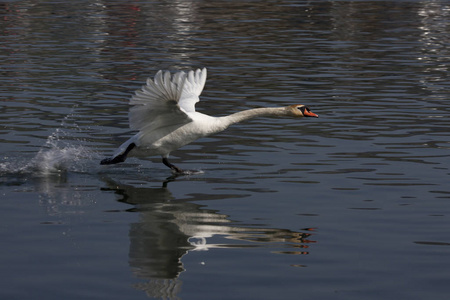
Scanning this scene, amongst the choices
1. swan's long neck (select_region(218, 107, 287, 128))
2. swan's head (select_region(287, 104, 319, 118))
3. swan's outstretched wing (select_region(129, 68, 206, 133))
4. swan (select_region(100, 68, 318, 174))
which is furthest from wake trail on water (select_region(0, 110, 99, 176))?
swan's head (select_region(287, 104, 319, 118))

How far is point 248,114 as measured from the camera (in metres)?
13.2

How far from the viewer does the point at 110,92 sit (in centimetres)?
2181

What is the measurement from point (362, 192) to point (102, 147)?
16.7 ft

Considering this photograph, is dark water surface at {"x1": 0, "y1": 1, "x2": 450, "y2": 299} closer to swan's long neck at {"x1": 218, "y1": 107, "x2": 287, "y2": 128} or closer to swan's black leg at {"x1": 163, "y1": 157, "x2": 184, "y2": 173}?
swan's black leg at {"x1": 163, "y1": 157, "x2": 184, "y2": 173}

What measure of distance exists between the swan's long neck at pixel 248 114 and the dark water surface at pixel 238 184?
84 centimetres

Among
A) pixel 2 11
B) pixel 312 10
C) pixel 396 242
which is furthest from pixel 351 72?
pixel 2 11

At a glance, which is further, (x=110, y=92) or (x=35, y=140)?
(x=110, y=92)

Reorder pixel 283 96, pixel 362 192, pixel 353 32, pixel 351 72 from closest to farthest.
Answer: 1. pixel 362 192
2. pixel 283 96
3. pixel 351 72
4. pixel 353 32

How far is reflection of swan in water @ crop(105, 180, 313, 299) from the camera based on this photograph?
29.1ft

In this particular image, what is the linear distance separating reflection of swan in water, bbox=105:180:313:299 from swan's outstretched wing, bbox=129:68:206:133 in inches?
46.5

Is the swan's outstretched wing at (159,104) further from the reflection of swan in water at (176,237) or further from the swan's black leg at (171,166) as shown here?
the reflection of swan in water at (176,237)

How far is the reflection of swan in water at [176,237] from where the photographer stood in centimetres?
888

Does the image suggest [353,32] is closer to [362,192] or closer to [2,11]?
[2,11]

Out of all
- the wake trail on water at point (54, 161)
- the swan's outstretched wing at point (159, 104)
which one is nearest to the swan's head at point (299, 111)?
the swan's outstretched wing at point (159, 104)
